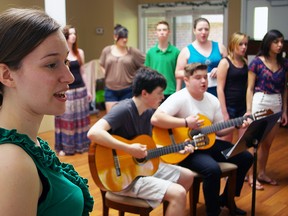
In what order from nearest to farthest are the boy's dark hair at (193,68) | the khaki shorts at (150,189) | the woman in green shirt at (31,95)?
the woman in green shirt at (31,95) < the khaki shorts at (150,189) < the boy's dark hair at (193,68)

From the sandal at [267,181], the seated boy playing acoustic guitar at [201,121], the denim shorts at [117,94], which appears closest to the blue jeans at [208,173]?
the seated boy playing acoustic guitar at [201,121]

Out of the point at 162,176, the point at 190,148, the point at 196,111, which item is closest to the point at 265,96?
the point at 196,111

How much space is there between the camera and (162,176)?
8.72ft

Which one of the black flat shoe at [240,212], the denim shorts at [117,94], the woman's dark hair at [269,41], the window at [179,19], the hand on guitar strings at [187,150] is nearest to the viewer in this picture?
the hand on guitar strings at [187,150]

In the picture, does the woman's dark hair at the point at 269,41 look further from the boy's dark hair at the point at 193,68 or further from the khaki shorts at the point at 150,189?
the khaki shorts at the point at 150,189

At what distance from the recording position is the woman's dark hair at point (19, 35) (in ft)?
2.91

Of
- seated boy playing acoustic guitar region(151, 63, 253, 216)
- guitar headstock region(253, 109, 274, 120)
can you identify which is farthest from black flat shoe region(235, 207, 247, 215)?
guitar headstock region(253, 109, 274, 120)

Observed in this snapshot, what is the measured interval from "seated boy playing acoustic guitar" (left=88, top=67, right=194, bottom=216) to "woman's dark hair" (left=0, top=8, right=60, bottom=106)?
4.82 feet

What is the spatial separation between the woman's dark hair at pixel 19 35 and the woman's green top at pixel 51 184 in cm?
15

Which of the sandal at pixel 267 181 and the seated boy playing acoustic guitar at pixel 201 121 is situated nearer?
the seated boy playing acoustic guitar at pixel 201 121

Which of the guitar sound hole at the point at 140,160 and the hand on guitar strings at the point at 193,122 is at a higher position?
the hand on guitar strings at the point at 193,122

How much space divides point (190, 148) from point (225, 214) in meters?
0.76

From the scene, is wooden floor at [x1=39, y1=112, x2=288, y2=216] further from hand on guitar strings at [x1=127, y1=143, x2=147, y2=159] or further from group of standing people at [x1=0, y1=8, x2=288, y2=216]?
hand on guitar strings at [x1=127, y1=143, x2=147, y2=159]

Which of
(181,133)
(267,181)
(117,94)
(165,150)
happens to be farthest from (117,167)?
(117,94)
